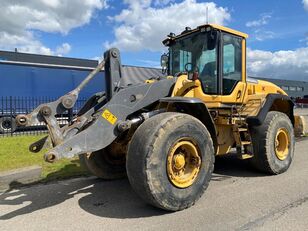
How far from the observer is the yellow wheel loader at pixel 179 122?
4668 mm

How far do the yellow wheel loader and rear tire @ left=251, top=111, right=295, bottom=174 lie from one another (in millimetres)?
19

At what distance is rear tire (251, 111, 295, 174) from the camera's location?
6.74 m

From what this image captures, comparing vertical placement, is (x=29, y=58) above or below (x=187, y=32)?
above

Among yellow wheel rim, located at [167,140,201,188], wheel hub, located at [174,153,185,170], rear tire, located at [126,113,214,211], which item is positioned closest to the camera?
rear tire, located at [126,113,214,211]

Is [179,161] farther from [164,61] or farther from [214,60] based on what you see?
[164,61]

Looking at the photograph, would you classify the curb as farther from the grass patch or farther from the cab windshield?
the cab windshield

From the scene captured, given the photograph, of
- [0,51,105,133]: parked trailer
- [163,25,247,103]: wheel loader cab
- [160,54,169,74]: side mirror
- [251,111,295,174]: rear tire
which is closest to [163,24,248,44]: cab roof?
[163,25,247,103]: wheel loader cab

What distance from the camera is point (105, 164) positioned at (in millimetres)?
6402

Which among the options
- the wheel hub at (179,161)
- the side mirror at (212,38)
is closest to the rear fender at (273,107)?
the side mirror at (212,38)

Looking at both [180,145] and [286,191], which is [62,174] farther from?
[286,191]

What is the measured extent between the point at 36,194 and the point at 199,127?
9.88 ft

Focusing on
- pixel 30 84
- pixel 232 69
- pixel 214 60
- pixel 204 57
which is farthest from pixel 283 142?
pixel 30 84

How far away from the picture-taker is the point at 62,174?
718 cm

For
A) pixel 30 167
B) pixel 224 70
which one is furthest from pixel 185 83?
pixel 30 167
